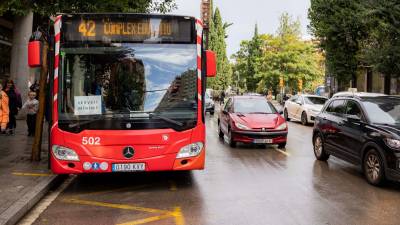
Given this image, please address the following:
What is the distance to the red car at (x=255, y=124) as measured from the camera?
13.7m

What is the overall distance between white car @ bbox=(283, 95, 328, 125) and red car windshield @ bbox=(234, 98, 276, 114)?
29.0 feet

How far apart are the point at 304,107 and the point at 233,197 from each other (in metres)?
17.6

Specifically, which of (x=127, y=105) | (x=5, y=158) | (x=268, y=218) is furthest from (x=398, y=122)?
(x=5, y=158)

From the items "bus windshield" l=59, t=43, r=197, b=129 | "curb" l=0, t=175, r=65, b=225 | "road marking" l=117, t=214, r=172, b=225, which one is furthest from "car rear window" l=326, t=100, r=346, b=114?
"curb" l=0, t=175, r=65, b=225

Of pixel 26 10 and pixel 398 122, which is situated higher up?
pixel 26 10

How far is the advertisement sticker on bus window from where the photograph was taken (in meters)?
7.79

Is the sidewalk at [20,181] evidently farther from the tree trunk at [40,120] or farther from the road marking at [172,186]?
the road marking at [172,186]

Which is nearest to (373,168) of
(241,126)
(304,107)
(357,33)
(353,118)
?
(353,118)

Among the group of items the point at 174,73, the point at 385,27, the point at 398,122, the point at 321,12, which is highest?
the point at 321,12

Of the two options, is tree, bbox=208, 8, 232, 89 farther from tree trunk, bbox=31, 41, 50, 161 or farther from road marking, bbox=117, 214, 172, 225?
road marking, bbox=117, 214, 172, 225

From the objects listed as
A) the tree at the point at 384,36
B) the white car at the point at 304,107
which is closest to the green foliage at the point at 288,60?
the white car at the point at 304,107

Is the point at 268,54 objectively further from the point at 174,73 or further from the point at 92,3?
the point at 174,73

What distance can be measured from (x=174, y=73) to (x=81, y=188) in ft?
8.12

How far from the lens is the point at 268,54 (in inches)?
2181
